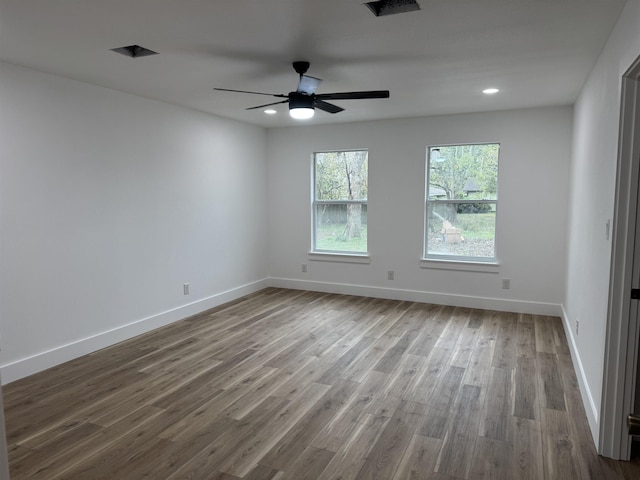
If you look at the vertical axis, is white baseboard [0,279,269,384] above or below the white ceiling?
below

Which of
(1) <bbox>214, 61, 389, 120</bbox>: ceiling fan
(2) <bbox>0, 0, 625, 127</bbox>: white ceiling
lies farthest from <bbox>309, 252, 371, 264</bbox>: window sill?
(1) <bbox>214, 61, 389, 120</bbox>: ceiling fan

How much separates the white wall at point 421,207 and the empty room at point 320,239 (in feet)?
0.10

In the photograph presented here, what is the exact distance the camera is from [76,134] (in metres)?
3.88

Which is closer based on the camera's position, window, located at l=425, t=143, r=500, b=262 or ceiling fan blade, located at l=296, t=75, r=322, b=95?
ceiling fan blade, located at l=296, t=75, r=322, b=95

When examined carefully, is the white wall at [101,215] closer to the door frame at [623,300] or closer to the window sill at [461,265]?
the window sill at [461,265]

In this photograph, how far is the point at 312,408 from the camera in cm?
303

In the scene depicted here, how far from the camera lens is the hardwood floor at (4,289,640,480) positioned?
2.39m

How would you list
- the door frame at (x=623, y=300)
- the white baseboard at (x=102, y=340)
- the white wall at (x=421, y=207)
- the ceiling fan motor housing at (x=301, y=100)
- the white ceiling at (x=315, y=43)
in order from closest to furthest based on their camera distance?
the door frame at (x=623, y=300) < the white ceiling at (x=315, y=43) < the ceiling fan motor housing at (x=301, y=100) < the white baseboard at (x=102, y=340) < the white wall at (x=421, y=207)

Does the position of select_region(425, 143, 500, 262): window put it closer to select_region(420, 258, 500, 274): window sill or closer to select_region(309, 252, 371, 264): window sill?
select_region(420, 258, 500, 274): window sill

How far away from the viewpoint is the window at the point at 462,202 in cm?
550

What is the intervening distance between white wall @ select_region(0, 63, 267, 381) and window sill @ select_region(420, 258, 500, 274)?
2.71 meters

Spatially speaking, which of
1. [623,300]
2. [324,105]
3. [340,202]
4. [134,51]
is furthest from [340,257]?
[623,300]

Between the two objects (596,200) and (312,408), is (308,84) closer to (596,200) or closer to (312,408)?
(596,200)

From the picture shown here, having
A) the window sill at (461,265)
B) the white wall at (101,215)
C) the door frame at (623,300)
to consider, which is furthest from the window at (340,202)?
the door frame at (623,300)
